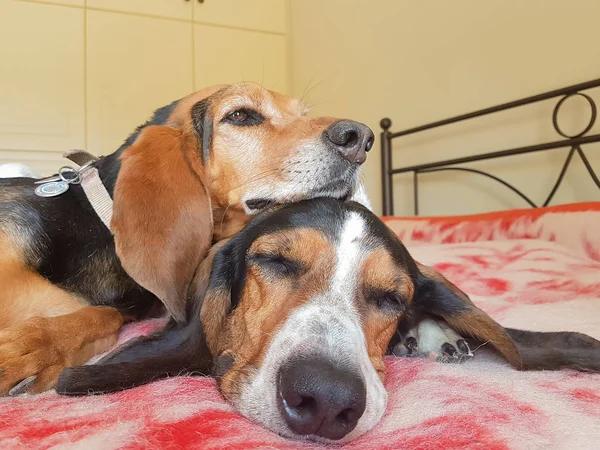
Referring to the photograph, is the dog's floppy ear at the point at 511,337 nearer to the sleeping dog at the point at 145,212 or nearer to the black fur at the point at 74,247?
the sleeping dog at the point at 145,212

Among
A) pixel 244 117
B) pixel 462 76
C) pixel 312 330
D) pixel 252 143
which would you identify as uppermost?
pixel 462 76

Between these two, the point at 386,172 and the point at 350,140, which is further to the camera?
the point at 386,172

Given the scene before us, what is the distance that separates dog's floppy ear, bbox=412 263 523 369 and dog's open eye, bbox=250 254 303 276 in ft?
1.42

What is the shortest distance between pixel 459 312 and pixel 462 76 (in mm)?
2864

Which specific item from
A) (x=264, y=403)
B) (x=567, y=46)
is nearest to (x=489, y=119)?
(x=567, y=46)

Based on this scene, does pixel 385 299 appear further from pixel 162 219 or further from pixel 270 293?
pixel 162 219

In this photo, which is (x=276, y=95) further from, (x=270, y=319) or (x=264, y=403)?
(x=264, y=403)

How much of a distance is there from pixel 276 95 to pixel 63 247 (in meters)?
0.96

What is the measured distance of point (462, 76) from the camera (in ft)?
12.7

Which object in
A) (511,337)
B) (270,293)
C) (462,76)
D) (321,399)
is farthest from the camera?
(462,76)

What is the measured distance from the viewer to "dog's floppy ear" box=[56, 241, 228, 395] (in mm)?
1021

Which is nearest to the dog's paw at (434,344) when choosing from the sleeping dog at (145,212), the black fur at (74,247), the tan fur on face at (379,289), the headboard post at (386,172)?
the tan fur on face at (379,289)

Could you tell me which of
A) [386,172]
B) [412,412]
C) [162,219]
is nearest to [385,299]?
[412,412]

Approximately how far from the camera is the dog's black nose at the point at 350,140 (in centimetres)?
162
